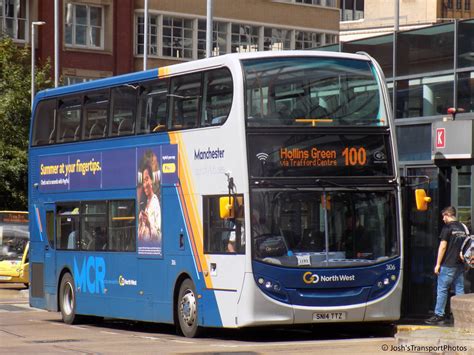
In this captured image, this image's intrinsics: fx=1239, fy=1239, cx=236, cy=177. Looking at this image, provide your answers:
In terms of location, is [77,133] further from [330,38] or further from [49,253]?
[330,38]

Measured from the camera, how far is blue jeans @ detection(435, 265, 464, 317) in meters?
18.9

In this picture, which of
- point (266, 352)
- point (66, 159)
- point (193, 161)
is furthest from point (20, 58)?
point (266, 352)

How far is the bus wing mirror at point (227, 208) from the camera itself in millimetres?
17281

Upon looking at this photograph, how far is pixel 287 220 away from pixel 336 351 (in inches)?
91.7

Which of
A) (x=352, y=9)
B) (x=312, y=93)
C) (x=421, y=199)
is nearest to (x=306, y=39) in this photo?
(x=312, y=93)

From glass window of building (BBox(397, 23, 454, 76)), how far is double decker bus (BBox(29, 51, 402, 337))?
319cm

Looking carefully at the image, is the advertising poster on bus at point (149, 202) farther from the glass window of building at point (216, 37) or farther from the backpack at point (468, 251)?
the glass window of building at point (216, 37)

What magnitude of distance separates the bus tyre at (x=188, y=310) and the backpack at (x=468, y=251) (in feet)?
13.3

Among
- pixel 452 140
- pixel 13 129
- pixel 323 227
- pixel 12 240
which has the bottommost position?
pixel 12 240

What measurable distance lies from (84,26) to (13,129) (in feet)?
44.4

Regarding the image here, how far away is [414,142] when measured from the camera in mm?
21438

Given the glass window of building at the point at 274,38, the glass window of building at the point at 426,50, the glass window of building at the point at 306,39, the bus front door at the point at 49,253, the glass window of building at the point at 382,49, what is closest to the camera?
the glass window of building at the point at 426,50

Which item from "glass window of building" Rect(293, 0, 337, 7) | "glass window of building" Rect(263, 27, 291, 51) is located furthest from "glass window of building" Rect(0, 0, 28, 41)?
"glass window of building" Rect(293, 0, 337, 7)

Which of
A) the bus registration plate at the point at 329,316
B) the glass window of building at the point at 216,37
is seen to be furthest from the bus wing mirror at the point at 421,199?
the glass window of building at the point at 216,37
